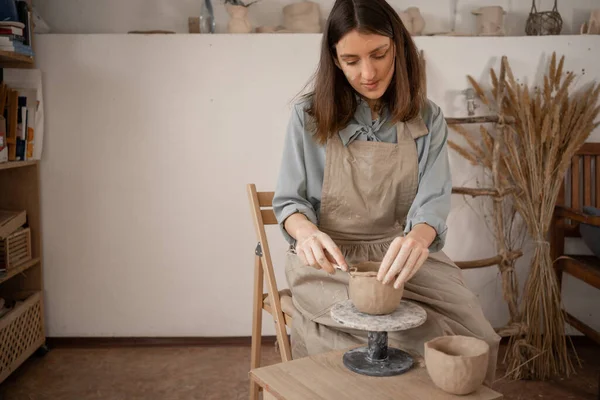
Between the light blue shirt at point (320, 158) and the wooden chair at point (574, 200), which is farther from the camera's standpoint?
the wooden chair at point (574, 200)

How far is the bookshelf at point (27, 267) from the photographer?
2830 mm

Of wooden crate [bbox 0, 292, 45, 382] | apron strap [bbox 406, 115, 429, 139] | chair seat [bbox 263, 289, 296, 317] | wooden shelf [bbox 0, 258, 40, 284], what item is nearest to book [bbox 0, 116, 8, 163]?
wooden shelf [bbox 0, 258, 40, 284]

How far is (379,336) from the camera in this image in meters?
1.33

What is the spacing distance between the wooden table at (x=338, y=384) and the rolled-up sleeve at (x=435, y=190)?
0.42m

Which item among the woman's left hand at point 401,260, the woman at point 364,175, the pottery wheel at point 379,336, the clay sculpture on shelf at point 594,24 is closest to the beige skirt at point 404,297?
the woman at point 364,175

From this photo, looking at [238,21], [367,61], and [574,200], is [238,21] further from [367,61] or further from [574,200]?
[574,200]

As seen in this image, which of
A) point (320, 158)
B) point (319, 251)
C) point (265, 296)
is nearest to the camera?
point (319, 251)

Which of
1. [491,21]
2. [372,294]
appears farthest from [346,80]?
[491,21]

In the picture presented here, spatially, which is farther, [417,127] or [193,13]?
[193,13]

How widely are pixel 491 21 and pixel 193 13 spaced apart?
1.58 metres

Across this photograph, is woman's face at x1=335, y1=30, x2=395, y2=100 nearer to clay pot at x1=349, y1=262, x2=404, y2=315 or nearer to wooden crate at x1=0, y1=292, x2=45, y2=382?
clay pot at x1=349, y1=262, x2=404, y2=315

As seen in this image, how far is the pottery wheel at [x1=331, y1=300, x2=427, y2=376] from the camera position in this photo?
1260 mm

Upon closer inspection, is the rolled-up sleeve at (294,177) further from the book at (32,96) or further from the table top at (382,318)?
the book at (32,96)

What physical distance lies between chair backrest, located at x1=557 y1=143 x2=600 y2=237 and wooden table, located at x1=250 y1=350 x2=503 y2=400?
2067 mm
